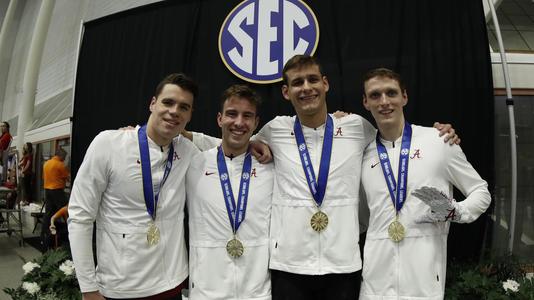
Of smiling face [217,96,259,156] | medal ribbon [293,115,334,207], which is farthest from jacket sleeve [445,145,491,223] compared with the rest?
smiling face [217,96,259,156]

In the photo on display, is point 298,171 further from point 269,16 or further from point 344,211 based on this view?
point 269,16

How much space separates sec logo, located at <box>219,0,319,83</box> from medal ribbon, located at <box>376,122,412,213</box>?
1.74 metres

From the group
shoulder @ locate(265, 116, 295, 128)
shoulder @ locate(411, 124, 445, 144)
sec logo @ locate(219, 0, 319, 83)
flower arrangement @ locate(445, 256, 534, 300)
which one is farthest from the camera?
sec logo @ locate(219, 0, 319, 83)

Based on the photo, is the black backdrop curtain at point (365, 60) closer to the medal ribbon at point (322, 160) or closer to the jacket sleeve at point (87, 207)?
the medal ribbon at point (322, 160)

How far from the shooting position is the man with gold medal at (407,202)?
6.14 feet

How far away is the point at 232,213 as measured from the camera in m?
1.94

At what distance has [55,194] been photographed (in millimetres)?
6809

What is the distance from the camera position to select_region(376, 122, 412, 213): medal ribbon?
194 centimetres

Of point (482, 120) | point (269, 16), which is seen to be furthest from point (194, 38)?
point (482, 120)

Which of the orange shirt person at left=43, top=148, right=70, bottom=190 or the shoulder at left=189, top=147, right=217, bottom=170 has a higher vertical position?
the shoulder at left=189, top=147, right=217, bottom=170

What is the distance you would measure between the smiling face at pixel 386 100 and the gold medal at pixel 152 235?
1.42m

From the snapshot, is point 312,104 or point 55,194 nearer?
point 312,104

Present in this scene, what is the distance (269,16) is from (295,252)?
2.57 metres

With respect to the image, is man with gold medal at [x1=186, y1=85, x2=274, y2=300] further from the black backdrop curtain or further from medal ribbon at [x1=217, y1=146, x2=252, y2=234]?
the black backdrop curtain
